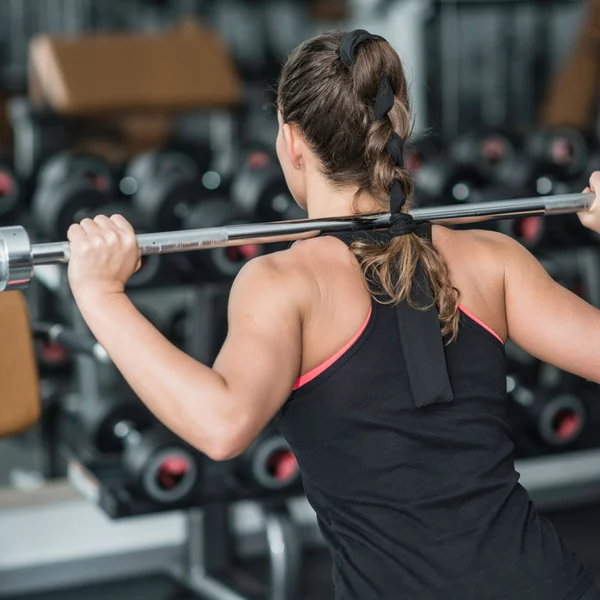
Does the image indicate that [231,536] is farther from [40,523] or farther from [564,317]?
[564,317]

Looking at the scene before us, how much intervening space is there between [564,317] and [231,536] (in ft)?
4.85

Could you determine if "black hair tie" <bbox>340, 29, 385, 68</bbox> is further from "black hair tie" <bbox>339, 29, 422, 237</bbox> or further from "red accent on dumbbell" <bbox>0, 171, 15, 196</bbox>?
"red accent on dumbbell" <bbox>0, 171, 15, 196</bbox>

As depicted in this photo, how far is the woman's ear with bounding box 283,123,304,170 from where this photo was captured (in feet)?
3.64

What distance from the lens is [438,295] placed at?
3.59ft

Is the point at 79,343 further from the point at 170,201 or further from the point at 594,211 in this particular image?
the point at 594,211

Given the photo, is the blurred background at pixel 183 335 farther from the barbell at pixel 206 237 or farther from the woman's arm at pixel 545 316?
the woman's arm at pixel 545 316

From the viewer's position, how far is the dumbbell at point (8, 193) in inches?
116

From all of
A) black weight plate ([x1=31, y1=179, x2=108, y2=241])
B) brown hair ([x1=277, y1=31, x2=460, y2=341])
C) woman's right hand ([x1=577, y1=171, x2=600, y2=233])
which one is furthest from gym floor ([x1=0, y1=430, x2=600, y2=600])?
brown hair ([x1=277, y1=31, x2=460, y2=341])

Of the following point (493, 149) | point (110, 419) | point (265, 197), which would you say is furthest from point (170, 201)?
point (493, 149)

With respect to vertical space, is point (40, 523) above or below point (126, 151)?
below

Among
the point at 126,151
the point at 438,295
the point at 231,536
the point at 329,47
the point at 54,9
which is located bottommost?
the point at 231,536

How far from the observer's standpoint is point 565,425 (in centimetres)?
240

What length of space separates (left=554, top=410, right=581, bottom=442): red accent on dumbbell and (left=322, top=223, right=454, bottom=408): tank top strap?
139 centimetres

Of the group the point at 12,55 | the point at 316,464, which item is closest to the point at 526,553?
the point at 316,464
